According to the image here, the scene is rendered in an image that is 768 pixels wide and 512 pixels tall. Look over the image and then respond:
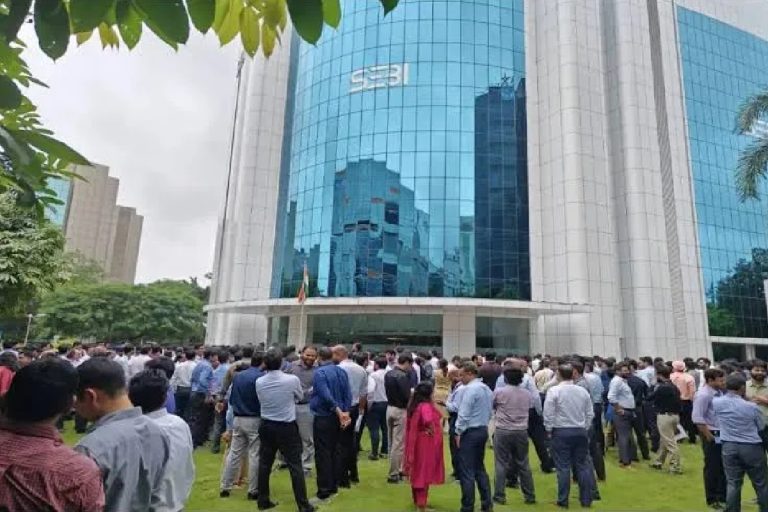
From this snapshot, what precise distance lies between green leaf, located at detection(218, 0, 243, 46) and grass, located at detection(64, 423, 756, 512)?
6.24 m

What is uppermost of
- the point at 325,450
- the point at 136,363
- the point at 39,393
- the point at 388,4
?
the point at 388,4

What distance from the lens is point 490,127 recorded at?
2905cm

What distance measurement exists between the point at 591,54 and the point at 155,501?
3301cm

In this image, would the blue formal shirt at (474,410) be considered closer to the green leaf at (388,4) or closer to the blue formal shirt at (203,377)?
the blue formal shirt at (203,377)

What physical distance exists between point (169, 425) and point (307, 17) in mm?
3044

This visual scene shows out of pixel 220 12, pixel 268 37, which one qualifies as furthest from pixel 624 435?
pixel 220 12

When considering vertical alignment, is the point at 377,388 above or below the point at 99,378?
below

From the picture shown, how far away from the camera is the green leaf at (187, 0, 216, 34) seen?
1.04 meters

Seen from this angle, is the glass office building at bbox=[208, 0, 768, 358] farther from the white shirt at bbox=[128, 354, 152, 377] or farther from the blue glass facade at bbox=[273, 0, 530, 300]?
the white shirt at bbox=[128, 354, 152, 377]

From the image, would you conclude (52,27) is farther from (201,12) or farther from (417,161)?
(417,161)

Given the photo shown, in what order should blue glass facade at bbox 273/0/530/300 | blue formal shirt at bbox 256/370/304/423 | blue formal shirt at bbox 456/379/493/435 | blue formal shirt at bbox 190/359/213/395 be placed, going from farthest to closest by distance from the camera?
blue glass facade at bbox 273/0/530/300 → blue formal shirt at bbox 190/359/213/395 → blue formal shirt at bbox 456/379/493/435 → blue formal shirt at bbox 256/370/304/423

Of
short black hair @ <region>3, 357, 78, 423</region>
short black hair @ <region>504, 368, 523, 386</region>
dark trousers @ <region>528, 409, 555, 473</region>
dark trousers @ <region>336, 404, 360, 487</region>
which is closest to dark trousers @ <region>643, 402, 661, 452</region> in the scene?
dark trousers @ <region>528, 409, 555, 473</region>

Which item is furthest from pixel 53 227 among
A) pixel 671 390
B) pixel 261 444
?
pixel 671 390

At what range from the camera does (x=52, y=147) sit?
4.34 feet
